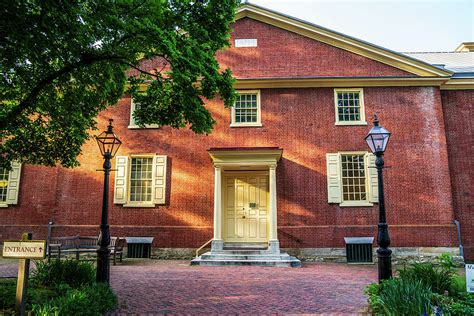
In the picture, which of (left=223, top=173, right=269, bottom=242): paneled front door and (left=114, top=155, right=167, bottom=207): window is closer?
(left=223, top=173, right=269, bottom=242): paneled front door

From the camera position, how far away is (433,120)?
46.3 ft

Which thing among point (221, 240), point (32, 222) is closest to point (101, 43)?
point (221, 240)

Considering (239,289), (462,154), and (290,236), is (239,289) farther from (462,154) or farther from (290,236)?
(462,154)

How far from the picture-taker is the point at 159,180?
553 inches

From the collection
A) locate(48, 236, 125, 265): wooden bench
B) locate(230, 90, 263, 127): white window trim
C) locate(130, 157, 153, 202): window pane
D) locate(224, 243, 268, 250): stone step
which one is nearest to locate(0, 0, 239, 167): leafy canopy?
locate(48, 236, 125, 265): wooden bench

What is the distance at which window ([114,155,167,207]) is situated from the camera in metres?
14.0

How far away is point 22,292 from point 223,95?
5636 millimetres

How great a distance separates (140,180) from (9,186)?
18.3 feet

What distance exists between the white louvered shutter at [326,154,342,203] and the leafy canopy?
673 cm

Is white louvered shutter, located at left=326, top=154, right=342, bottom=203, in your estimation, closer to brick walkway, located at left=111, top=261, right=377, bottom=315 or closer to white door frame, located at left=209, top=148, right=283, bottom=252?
white door frame, located at left=209, top=148, right=283, bottom=252

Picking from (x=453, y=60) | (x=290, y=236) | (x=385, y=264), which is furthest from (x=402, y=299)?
(x=453, y=60)

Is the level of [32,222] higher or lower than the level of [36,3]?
lower

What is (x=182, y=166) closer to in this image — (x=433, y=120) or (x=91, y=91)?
(x=91, y=91)

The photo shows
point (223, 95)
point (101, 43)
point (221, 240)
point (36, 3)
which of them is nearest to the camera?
point (36, 3)
